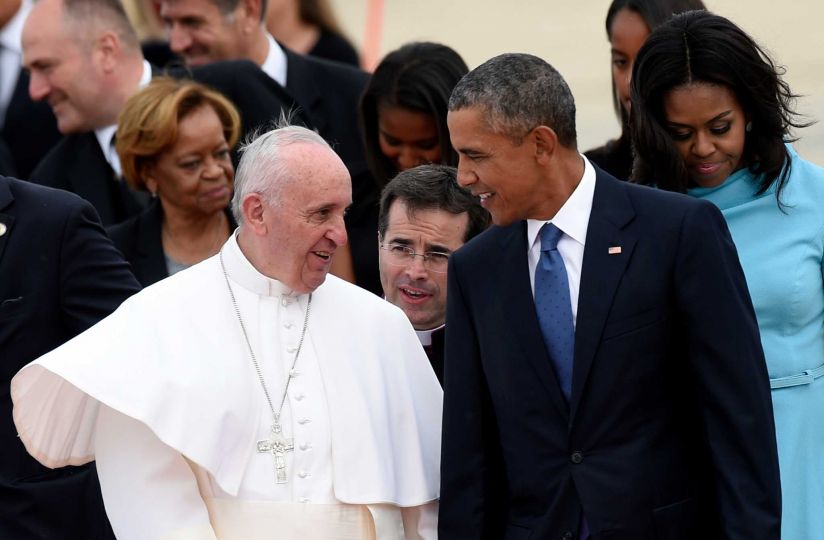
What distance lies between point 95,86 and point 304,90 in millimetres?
870

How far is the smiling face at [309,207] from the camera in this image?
14.6ft

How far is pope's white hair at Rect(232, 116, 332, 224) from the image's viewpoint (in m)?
4.48

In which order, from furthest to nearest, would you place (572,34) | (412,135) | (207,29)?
(572,34) < (207,29) < (412,135)

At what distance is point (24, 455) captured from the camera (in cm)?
503

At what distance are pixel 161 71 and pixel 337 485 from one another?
317 centimetres

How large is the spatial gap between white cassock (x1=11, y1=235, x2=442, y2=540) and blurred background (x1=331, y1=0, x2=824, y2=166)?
5.30 metres

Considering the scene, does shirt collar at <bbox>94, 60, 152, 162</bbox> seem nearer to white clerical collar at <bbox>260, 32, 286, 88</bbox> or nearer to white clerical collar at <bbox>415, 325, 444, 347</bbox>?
white clerical collar at <bbox>260, 32, 286, 88</bbox>

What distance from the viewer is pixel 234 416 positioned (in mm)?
4438

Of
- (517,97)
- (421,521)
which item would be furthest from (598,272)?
(421,521)

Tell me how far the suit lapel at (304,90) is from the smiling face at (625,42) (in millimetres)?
1516

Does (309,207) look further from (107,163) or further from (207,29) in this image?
(207,29)

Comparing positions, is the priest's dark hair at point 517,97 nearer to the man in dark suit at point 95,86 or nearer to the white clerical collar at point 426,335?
A: the white clerical collar at point 426,335

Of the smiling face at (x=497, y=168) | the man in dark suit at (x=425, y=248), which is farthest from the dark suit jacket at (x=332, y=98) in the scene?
the smiling face at (x=497, y=168)

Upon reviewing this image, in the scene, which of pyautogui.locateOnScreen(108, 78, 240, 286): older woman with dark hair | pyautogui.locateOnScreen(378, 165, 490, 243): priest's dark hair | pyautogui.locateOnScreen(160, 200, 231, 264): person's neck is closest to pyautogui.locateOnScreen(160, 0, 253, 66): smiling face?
pyautogui.locateOnScreen(108, 78, 240, 286): older woman with dark hair
